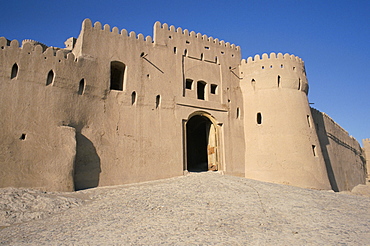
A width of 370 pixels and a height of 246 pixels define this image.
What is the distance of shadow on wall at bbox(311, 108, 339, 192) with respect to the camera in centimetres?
2058

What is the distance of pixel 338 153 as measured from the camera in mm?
23828

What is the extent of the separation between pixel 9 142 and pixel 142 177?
17.9 feet

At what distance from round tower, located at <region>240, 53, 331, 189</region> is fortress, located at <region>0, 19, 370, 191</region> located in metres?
0.06

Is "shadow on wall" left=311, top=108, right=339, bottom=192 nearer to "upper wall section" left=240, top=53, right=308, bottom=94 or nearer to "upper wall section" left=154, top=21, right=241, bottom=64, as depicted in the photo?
"upper wall section" left=240, top=53, right=308, bottom=94

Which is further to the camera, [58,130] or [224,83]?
[224,83]

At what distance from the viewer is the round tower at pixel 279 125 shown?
16.4m

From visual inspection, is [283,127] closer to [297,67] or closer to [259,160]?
[259,160]

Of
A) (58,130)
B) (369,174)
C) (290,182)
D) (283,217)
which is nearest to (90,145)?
(58,130)

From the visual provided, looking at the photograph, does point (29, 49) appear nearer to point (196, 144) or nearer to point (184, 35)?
point (184, 35)

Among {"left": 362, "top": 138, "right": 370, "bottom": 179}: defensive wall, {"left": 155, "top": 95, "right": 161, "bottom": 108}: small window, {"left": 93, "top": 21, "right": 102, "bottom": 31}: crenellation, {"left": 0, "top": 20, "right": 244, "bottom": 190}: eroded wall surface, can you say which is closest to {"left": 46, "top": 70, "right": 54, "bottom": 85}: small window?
{"left": 0, "top": 20, "right": 244, "bottom": 190}: eroded wall surface

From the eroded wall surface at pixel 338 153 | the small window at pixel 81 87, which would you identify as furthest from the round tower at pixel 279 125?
the small window at pixel 81 87

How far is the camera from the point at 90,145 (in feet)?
42.7

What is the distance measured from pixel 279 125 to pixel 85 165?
10339 millimetres

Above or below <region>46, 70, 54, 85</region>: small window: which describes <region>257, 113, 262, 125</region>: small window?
below
